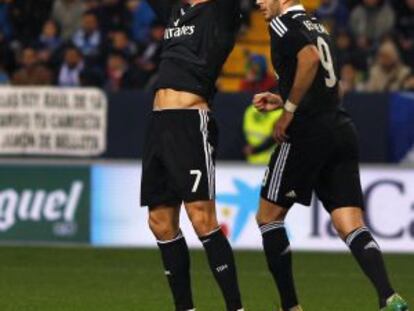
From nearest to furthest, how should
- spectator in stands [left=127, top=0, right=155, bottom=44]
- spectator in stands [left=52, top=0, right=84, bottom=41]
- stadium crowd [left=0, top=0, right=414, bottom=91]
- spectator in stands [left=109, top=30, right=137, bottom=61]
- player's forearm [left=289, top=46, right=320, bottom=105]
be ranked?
player's forearm [left=289, top=46, right=320, bottom=105] < stadium crowd [left=0, top=0, right=414, bottom=91] < spectator in stands [left=109, top=30, right=137, bottom=61] < spectator in stands [left=127, top=0, right=155, bottom=44] < spectator in stands [left=52, top=0, right=84, bottom=41]

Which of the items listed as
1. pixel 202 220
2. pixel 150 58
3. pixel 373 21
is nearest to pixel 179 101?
pixel 202 220

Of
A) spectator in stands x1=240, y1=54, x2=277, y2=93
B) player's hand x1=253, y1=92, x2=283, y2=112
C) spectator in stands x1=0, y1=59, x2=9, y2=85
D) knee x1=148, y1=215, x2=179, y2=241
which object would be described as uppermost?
player's hand x1=253, y1=92, x2=283, y2=112

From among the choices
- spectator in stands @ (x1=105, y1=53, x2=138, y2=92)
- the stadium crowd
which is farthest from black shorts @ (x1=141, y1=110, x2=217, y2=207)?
spectator in stands @ (x1=105, y1=53, x2=138, y2=92)

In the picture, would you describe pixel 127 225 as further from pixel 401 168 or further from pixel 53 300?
pixel 53 300

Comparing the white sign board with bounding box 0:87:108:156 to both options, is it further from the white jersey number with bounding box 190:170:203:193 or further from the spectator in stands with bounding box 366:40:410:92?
the white jersey number with bounding box 190:170:203:193

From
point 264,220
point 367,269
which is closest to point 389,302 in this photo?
point 367,269

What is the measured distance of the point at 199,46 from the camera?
28.3 feet

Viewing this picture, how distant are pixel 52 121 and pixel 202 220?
8855 millimetres

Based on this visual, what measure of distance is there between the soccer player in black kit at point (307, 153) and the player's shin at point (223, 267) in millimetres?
457

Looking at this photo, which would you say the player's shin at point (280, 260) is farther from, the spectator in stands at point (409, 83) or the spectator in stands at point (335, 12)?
the spectator in stands at point (335, 12)

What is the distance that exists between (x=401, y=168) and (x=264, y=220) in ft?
19.1

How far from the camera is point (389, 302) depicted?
27.4 feet

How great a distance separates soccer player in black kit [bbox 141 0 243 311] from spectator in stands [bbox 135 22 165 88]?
9.18m

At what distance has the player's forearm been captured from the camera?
8.34m
